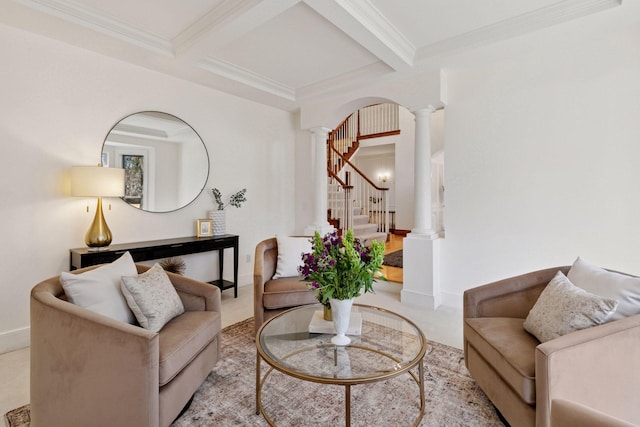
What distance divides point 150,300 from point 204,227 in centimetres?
211

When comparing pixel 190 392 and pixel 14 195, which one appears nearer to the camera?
pixel 190 392

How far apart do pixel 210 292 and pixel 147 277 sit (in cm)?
40

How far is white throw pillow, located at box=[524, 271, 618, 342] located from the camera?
143 cm

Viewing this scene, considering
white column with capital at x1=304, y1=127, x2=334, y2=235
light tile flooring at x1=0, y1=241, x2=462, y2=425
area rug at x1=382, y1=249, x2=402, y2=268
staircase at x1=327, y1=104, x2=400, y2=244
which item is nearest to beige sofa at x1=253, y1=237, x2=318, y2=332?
light tile flooring at x1=0, y1=241, x2=462, y2=425

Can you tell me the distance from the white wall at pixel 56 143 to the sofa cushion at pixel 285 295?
5.51 feet

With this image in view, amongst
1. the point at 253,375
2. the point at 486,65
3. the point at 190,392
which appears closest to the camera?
the point at 190,392

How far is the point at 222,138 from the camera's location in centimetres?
411

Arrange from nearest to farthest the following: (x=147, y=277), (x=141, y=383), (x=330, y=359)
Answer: (x=141, y=383) → (x=330, y=359) → (x=147, y=277)

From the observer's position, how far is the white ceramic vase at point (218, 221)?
3.93m

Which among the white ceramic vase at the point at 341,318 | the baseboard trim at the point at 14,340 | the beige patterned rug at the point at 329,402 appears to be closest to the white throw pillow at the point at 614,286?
the beige patterned rug at the point at 329,402

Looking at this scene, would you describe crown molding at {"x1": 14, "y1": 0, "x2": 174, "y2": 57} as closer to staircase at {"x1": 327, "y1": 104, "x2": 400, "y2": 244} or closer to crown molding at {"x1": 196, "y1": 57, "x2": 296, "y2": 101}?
crown molding at {"x1": 196, "y1": 57, "x2": 296, "y2": 101}

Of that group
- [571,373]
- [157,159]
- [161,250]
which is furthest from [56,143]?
[571,373]

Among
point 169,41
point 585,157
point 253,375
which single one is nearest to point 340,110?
point 169,41

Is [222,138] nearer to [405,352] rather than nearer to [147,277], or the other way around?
[147,277]
